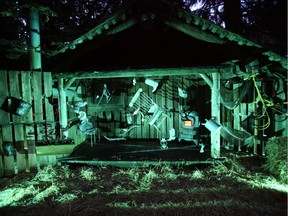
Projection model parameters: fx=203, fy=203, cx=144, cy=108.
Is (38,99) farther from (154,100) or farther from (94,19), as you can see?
(94,19)

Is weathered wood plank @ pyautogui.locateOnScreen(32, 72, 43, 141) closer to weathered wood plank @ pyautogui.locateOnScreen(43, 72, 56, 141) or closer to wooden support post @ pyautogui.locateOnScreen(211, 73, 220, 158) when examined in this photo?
weathered wood plank @ pyautogui.locateOnScreen(43, 72, 56, 141)

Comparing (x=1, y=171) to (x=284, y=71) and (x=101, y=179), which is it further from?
(x=284, y=71)

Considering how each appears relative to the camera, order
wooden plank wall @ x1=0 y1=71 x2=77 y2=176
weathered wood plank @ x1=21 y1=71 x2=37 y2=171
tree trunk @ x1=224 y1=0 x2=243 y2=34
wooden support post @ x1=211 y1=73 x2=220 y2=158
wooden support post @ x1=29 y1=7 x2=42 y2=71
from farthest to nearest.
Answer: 1. tree trunk @ x1=224 y1=0 x2=243 y2=34
2. wooden support post @ x1=29 y1=7 x2=42 y2=71
3. wooden support post @ x1=211 y1=73 x2=220 y2=158
4. weathered wood plank @ x1=21 y1=71 x2=37 y2=171
5. wooden plank wall @ x1=0 y1=71 x2=77 y2=176

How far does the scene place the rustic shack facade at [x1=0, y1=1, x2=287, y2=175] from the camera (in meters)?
6.85

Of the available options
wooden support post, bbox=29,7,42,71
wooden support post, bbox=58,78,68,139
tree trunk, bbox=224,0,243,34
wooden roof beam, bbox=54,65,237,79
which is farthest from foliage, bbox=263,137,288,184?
tree trunk, bbox=224,0,243,34

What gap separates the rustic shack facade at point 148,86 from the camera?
685 centimetres

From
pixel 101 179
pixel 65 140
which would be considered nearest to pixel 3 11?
pixel 65 140

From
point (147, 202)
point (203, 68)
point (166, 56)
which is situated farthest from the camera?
point (166, 56)

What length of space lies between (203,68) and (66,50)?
199 inches

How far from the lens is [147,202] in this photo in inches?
203

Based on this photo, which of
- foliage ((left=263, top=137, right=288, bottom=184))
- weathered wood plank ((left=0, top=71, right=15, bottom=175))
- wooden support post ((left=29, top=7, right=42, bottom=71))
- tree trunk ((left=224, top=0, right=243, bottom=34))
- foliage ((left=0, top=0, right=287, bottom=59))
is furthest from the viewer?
tree trunk ((left=224, top=0, right=243, bottom=34))

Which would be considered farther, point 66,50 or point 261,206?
point 66,50

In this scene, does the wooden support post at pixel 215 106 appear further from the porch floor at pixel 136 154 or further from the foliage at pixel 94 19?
the foliage at pixel 94 19

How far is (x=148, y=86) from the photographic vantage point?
10.5m
